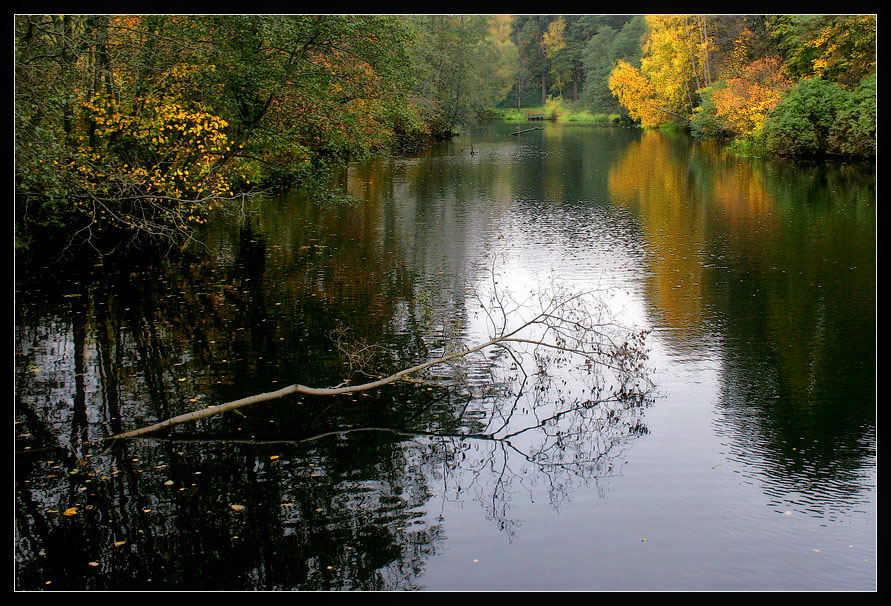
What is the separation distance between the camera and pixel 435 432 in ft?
32.4

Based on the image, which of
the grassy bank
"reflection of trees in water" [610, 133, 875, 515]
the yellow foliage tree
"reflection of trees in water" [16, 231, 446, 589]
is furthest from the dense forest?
the grassy bank

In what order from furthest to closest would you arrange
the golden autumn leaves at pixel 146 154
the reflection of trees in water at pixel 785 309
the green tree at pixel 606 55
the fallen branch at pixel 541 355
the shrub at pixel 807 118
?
1. the green tree at pixel 606 55
2. the shrub at pixel 807 118
3. the golden autumn leaves at pixel 146 154
4. the fallen branch at pixel 541 355
5. the reflection of trees in water at pixel 785 309

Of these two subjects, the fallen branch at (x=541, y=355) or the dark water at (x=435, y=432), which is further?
the fallen branch at (x=541, y=355)

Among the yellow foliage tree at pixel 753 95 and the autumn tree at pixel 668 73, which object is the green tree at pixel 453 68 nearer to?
the autumn tree at pixel 668 73

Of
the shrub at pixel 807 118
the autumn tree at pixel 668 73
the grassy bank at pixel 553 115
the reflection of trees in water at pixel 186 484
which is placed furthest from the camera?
the grassy bank at pixel 553 115

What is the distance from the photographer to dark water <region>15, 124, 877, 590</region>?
7.40 metres

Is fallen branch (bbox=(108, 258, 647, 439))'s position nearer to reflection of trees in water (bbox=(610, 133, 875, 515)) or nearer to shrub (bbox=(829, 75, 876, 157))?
reflection of trees in water (bbox=(610, 133, 875, 515))

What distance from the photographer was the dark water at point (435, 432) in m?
7.40

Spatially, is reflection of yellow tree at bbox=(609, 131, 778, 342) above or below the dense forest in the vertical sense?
below

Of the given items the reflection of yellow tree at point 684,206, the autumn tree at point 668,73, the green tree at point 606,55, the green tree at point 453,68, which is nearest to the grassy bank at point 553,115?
the green tree at point 606,55

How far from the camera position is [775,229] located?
72.2 feet

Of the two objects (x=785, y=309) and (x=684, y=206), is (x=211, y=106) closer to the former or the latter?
(x=785, y=309)

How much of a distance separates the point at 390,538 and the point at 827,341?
7850 millimetres
